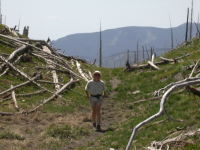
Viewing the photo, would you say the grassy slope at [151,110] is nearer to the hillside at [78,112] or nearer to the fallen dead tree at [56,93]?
the hillside at [78,112]

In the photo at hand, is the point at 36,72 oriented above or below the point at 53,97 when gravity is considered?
above

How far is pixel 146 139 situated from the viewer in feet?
42.3

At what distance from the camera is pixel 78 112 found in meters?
19.0

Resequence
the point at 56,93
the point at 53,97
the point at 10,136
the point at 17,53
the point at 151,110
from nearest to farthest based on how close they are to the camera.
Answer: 1. the point at 10,136
2. the point at 151,110
3. the point at 53,97
4. the point at 56,93
5. the point at 17,53

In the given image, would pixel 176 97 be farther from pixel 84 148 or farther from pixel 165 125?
pixel 84 148

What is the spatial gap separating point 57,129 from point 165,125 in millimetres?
3864

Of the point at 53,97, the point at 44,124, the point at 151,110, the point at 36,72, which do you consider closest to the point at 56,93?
Result: the point at 53,97

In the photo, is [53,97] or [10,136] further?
[53,97]

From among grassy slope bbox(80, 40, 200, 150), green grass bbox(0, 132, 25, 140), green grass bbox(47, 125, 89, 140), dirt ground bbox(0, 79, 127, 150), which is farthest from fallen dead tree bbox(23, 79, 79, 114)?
green grass bbox(0, 132, 25, 140)

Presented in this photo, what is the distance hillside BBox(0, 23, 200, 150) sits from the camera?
13.3 metres

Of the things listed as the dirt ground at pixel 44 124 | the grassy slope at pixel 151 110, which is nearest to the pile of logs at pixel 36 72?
the dirt ground at pixel 44 124

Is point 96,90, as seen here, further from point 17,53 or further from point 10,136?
point 17,53

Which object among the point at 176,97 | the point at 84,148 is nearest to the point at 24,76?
the point at 176,97

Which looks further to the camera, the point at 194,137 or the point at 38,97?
the point at 38,97
